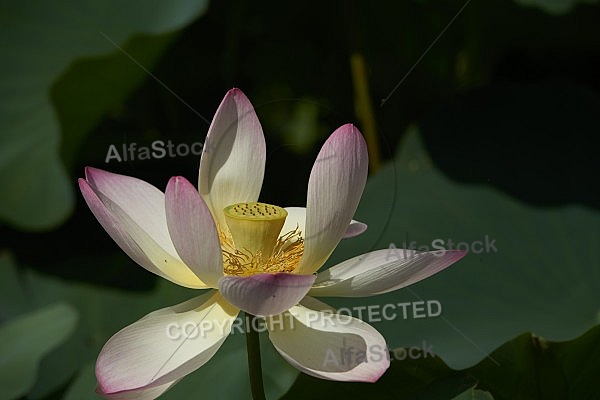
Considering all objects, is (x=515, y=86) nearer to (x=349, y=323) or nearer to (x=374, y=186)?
(x=374, y=186)

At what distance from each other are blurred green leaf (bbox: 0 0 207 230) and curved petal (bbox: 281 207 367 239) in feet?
1.42

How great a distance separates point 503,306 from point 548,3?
1.41 feet

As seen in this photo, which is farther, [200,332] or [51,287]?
[51,287]

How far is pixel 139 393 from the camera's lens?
21.0 inches

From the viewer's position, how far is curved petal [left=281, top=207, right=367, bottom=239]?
65cm

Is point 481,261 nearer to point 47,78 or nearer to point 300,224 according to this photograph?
point 300,224

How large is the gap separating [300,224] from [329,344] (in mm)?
141

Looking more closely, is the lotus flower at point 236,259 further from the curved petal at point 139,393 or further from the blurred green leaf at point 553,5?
the blurred green leaf at point 553,5

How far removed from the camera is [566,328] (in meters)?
0.83

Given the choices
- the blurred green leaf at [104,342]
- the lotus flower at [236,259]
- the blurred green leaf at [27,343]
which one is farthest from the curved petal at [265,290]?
the blurred green leaf at [27,343]

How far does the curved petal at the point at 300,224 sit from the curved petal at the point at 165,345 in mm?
108

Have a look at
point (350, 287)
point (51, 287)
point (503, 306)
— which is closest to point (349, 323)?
point (350, 287)

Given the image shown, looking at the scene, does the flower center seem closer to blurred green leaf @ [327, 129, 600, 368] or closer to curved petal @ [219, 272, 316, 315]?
curved petal @ [219, 272, 316, 315]

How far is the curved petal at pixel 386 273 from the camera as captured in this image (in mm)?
547
